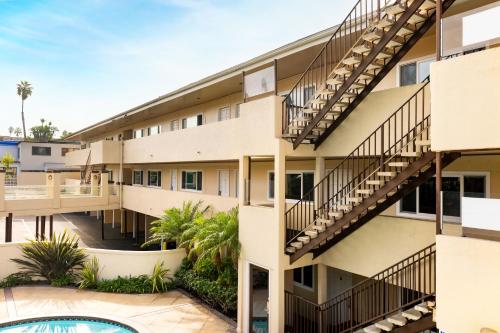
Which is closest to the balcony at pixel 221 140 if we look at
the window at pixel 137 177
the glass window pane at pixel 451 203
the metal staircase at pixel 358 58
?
the metal staircase at pixel 358 58

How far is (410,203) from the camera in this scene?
36.0 feet

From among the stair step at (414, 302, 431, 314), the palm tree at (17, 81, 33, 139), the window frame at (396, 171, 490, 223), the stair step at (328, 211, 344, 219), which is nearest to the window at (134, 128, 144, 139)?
the stair step at (328, 211, 344, 219)

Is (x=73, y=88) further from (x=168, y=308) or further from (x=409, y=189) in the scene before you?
(x=409, y=189)

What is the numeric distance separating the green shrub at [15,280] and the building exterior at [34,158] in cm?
3398

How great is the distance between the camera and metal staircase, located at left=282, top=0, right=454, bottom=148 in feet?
29.1

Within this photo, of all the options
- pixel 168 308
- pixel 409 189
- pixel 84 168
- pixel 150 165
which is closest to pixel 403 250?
pixel 409 189

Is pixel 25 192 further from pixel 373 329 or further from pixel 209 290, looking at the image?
pixel 373 329

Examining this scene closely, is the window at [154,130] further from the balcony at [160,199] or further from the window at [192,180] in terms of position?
the window at [192,180]

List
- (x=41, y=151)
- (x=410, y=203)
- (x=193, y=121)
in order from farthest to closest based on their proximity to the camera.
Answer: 1. (x=41, y=151)
2. (x=193, y=121)
3. (x=410, y=203)

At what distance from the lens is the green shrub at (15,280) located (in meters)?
16.5

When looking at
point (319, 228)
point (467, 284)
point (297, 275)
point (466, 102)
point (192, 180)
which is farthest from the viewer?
point (192, 180)

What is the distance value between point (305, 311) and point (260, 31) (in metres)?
11.6

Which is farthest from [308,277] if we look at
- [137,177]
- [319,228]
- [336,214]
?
[137,177]

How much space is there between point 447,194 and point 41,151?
55592mm
